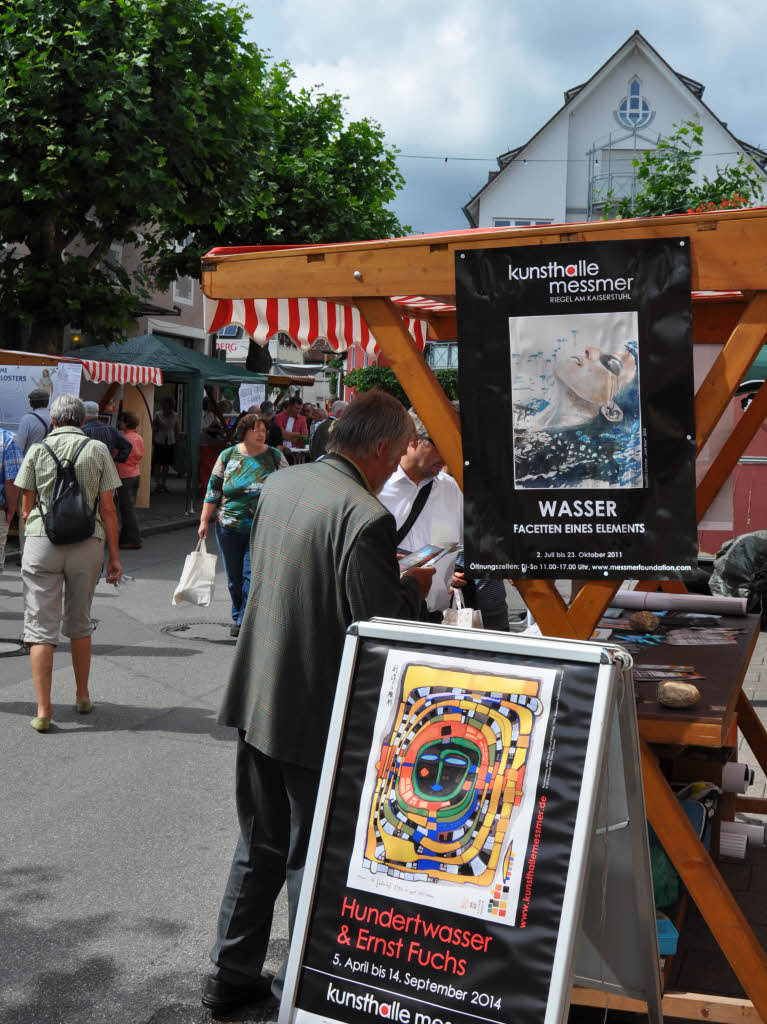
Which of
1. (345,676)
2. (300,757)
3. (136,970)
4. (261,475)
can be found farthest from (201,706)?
(345,676)

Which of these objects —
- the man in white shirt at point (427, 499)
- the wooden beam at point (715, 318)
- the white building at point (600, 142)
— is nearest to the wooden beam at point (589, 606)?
the wooden beam at point (715, 318)

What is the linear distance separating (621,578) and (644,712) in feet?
1.22

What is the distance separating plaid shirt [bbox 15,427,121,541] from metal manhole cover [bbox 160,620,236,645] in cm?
288

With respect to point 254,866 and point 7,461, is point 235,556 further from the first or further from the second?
point 254,866

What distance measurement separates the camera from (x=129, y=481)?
1453 centimetres

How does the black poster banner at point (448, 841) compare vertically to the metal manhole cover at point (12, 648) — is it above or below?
above

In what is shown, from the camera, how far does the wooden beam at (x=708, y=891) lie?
2.85 metres

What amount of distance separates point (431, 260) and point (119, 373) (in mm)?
14138

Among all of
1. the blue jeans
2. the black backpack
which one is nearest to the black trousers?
the black backpack

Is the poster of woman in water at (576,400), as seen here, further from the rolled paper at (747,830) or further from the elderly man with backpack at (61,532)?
the elderly man with backpack at (61,532)

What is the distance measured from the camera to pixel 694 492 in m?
2.92

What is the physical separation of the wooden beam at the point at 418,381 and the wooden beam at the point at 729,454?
72 cm

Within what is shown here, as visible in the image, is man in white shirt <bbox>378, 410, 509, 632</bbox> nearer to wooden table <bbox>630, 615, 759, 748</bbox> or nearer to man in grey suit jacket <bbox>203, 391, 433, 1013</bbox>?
wooden table <bbox>630, 615, 759, 748</bbox>

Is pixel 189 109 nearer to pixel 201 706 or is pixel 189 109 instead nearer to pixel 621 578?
pixel 201 706
